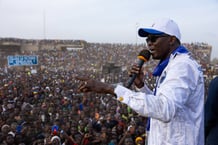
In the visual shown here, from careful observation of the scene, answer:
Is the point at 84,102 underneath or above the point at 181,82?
underneath

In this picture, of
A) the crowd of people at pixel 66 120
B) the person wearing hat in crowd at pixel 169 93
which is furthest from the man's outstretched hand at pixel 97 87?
the crowd of people at pixel 66 120

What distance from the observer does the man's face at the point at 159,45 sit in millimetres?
1717

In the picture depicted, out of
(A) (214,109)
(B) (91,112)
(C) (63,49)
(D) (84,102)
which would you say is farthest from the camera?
(C) (63,49)

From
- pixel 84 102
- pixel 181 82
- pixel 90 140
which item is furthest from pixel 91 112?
pixel 181 82

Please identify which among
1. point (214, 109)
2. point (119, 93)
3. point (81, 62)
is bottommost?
point (81, 62)

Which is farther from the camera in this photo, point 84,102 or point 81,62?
point 81,62

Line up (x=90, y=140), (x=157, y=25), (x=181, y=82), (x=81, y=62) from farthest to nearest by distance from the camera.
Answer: (x=81, y=62) → (x=90, y=140) → (x=157, y=25) → (x=181, y=82)

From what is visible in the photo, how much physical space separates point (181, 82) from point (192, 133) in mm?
308

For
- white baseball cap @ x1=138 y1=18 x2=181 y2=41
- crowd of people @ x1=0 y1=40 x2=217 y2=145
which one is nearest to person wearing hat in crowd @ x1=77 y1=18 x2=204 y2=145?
white baseball cap @ x1=138 y1=18 x2=181 y2=41

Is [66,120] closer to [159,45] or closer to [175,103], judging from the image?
[159,45]

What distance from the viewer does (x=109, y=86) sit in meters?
1.60

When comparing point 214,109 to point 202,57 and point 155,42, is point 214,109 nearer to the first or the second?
point 155,42

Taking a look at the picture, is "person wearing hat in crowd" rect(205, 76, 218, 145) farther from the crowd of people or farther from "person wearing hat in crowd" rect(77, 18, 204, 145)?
the crowd of people

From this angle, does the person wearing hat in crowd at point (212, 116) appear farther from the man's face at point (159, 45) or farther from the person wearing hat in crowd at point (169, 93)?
the man's face at point (159, 45)
